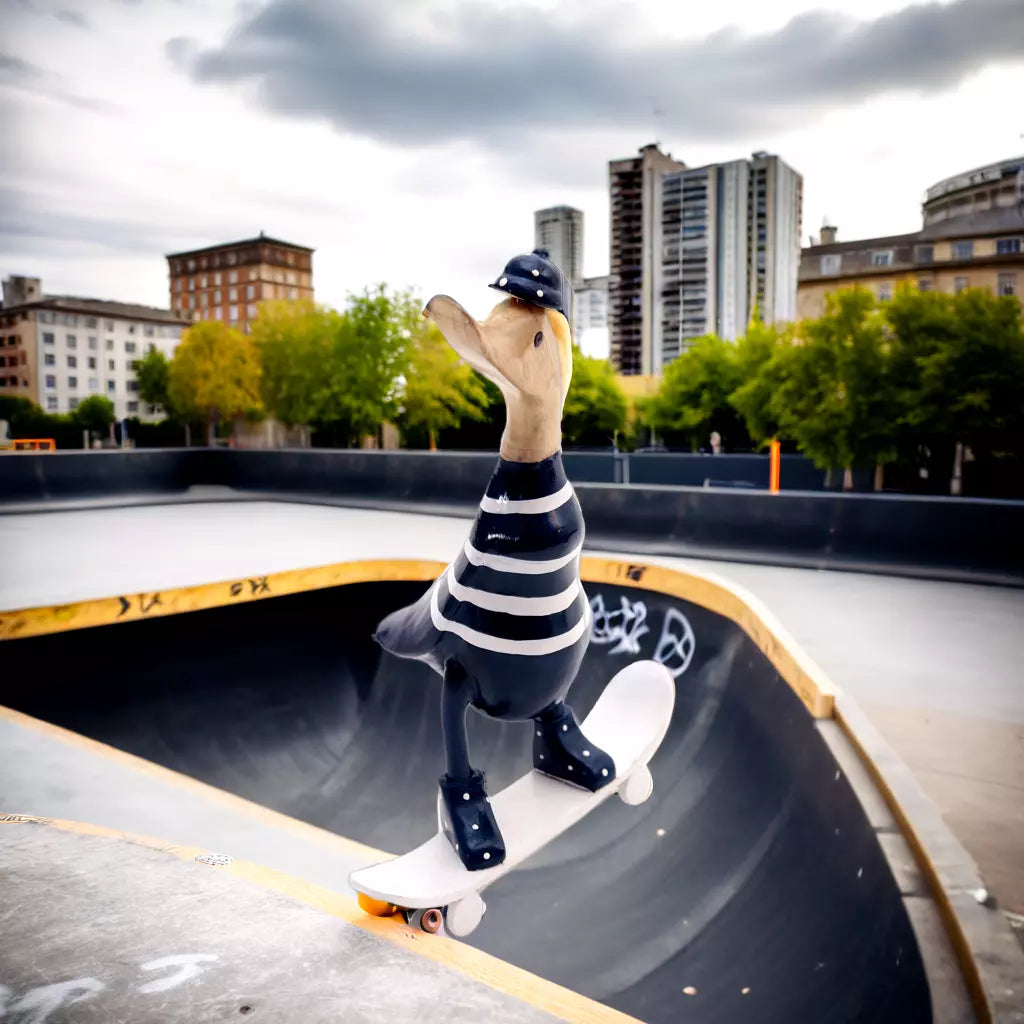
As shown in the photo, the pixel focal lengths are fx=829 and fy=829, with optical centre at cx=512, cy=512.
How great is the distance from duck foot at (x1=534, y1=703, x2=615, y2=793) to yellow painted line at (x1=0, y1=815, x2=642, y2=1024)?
0.72 meters

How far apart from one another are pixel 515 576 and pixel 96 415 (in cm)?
7708

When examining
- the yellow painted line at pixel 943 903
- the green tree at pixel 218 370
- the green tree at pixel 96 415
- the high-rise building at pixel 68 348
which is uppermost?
the high-rise building at pixel 68 348

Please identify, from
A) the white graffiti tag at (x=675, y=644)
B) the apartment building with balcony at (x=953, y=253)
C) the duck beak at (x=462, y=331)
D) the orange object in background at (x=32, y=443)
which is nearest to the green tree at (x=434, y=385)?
the orange object in background at (x=32, y=443)

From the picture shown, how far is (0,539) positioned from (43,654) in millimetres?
5671

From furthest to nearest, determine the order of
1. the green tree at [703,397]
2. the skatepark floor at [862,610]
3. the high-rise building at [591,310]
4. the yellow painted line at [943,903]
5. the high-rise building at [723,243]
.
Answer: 1. the high-rise building at [591,310]
2. the high-rise building at [723,243]
3. the green tree at [703,397]
4. the skatepark floor at [862,610]
5. the yellow painted line at [943,903]

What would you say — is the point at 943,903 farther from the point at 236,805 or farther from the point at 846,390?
the point at 846,390

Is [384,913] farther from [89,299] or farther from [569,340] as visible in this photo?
[89,299]

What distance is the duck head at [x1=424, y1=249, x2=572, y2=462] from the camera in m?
2.54

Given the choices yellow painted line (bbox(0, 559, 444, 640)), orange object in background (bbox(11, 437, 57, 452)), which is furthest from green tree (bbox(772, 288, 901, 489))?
orange object in background (bbox(11, 437, 57, 452))

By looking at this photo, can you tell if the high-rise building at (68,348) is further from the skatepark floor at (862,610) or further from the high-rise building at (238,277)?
the skatepark floor at (862,610)

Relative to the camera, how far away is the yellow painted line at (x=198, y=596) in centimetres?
572

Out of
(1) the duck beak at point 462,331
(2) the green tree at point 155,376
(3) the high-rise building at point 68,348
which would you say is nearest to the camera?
(1) the duck beak at point 462,331

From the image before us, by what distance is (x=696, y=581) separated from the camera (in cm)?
652

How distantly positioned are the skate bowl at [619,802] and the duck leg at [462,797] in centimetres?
30
